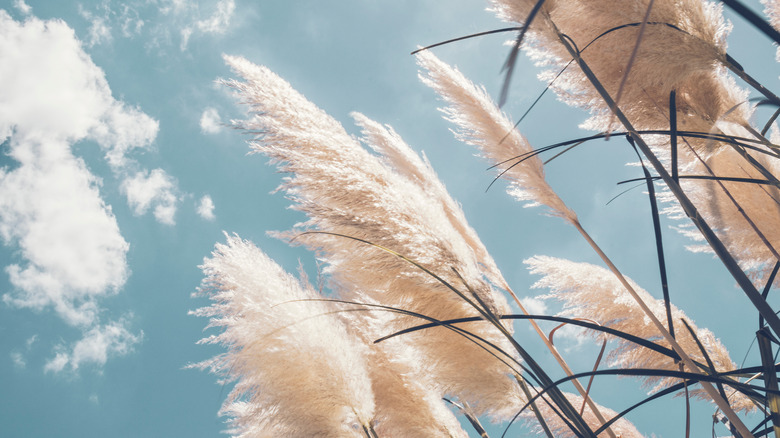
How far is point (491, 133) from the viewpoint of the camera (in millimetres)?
2014

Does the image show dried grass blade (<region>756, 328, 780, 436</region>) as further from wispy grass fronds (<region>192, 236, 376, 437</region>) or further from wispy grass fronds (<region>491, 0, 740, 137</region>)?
wispy grass fronds (<region>192, 236, 376, 437</region>)

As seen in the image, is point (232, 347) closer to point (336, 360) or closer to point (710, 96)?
point (336, 360)

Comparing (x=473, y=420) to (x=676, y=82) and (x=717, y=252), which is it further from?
(x=676, y=82)

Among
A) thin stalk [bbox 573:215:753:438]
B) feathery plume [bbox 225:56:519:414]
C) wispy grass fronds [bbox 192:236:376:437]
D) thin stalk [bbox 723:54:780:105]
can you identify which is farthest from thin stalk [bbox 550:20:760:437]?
wispy grass fronds [bbox 192:236:376:437]

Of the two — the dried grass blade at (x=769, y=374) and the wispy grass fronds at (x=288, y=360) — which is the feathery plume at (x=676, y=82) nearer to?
the dried grass blade at (x=769, y=374)

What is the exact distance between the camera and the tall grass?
1359 mm

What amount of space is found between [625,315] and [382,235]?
1.20 metres

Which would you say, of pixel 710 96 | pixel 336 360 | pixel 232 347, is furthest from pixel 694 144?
pixel 232 347

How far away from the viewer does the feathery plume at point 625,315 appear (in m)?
1.88

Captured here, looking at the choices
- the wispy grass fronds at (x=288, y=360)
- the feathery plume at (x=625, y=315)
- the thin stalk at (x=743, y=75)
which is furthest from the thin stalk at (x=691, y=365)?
the wispy grass fronds at (x=288, y=360)

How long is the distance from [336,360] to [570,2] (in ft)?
4.67

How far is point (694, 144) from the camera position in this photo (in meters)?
1.66

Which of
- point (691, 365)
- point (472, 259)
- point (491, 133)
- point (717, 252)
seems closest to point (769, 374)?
point (691, 365)

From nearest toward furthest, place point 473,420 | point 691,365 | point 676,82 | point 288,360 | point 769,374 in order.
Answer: point 769,374
point 691,365
point 676,82
point 288,360
point 473,420
